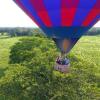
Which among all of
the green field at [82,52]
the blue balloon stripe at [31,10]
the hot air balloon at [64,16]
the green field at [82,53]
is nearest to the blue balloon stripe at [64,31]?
the hot air balloon at [64,16]

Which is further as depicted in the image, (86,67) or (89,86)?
(86,67)

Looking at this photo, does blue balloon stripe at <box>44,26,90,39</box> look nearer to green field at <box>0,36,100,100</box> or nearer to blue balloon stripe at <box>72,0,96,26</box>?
blue balloon stripe at <box>72,0,96,26</box>

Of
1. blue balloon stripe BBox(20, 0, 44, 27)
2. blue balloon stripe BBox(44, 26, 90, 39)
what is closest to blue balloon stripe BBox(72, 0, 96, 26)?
blue balloon stripe BBox(44, 26, 90, 39)

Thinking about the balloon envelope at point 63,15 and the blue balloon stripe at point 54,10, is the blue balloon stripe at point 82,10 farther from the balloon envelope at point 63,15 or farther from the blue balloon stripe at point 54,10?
the blue balloon stripe at point 54,10

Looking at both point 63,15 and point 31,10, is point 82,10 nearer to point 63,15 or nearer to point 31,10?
point 63,15

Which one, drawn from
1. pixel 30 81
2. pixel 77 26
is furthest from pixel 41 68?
pixel 77 26

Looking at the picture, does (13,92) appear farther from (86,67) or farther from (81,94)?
(86,67)

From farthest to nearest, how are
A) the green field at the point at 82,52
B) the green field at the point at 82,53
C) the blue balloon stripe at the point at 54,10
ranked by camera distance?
A: the green field at the point at 82,52, the green field at the point at 82,53, the blue balloon stripe at the point at 54,10

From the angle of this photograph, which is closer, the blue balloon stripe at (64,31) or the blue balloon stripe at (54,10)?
the blue balloon stripe at (54,10)
